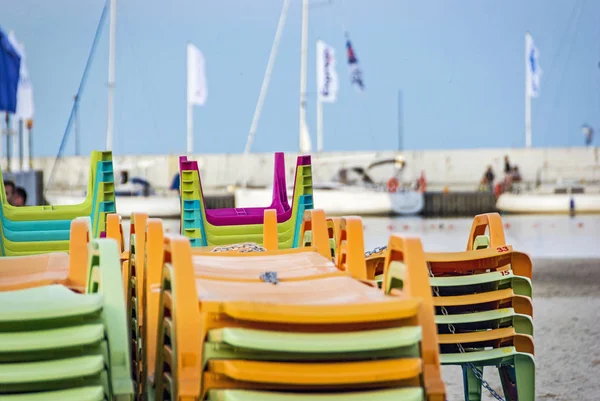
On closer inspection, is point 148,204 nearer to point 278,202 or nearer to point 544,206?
point 544,206

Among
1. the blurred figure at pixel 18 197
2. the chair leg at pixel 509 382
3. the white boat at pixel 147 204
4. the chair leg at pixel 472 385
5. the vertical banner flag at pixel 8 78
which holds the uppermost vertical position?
the vertical banner flag at pixel 8 78

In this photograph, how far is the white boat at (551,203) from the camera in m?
29.4

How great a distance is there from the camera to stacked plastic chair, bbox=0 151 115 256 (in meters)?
5.32

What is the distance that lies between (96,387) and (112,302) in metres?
0.21

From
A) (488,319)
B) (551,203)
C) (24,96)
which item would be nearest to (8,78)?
(24,96)

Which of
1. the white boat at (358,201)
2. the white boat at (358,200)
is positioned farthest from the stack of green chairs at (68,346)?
the white boat at (358,201)

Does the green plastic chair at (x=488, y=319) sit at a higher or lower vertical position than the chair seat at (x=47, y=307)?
lower

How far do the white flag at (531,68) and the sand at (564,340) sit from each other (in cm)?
3072

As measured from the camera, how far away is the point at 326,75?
3997 cm

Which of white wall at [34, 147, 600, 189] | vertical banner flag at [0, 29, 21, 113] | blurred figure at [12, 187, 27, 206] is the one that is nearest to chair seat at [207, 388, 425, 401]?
blurred figure at [12, 187, 27, 206]

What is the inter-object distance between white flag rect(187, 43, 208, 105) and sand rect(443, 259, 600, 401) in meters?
29.3

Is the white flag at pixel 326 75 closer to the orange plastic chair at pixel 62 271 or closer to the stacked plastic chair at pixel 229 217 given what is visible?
the stacked plastic chair at pixel 229 217

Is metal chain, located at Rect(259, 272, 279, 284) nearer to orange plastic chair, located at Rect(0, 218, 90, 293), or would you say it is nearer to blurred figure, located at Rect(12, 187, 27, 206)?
orange plastic chair, located at Rect(0, 218, 90, 293)

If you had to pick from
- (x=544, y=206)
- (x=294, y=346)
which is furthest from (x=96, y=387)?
(x=544, y=206)
